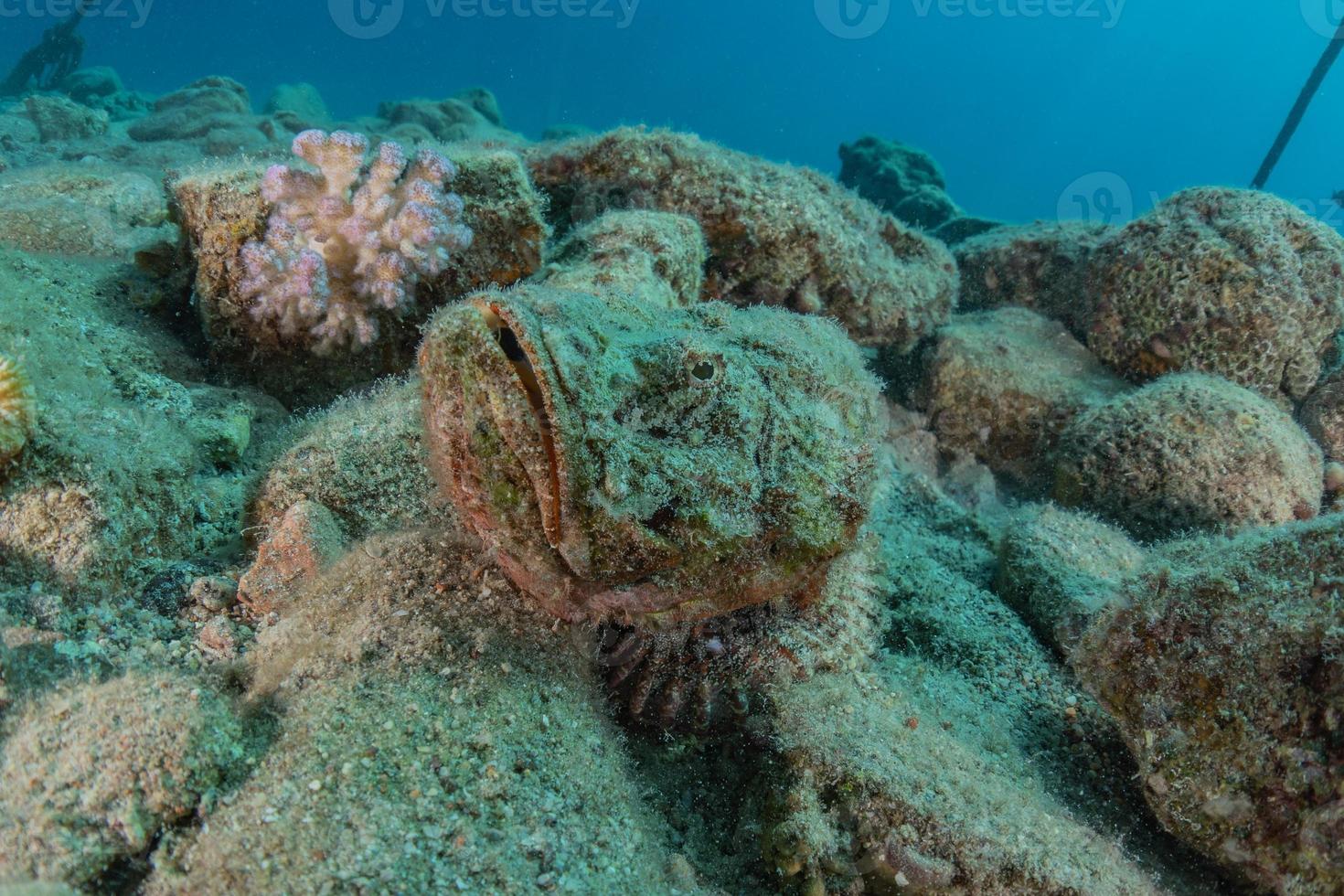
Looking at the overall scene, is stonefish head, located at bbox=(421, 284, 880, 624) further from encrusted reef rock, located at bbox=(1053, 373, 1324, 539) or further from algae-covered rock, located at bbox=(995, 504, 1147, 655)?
encrusted reef rock, located at bbox=(1053, 373, 1324, 539)

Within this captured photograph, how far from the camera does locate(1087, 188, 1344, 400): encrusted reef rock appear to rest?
6.90m

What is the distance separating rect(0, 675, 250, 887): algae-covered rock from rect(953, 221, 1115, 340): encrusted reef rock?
29.3 feet

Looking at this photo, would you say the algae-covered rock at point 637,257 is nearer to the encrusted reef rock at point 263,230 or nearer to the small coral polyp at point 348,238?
the encrusted reef rock at point 263,230

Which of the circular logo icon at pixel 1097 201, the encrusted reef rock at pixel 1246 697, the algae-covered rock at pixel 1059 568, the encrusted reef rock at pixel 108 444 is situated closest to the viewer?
the encrusted reef rock at pixel 1246 697

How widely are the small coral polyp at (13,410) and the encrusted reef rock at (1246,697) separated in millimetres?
4555

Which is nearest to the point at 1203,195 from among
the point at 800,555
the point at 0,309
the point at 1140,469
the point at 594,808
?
the point at 1140,469

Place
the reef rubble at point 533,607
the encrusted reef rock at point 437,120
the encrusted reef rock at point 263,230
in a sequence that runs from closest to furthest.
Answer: the reef rubble at point 533,607
the encrusted reef rock at point 263,230
the encrusted reef rock at point 437,120

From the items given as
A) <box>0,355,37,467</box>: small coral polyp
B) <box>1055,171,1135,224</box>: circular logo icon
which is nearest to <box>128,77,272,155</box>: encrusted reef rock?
<box>0,355,37,467</box>: small coral polyp

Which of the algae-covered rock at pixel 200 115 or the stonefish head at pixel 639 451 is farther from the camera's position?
the algae-covered rock at pixel 200 115

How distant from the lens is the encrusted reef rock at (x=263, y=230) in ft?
14.1

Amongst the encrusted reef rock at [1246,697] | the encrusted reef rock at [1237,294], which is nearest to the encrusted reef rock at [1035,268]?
the encrusted reef rock at [1237,294]

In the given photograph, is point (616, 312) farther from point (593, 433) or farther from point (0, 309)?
point (0, 309)

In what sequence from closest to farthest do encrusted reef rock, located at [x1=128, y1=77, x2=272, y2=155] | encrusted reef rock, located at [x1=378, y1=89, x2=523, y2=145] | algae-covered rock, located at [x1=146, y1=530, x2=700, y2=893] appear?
algae-covered rock, located at [x1=146, y1=530, x2=700, y2=893] < encrusted reef rock, located at [x1=128, y1=77, x2=272, y2=155] < encrusted reef rock, located at [x1=378, y1=89, x2=523, y2=145]

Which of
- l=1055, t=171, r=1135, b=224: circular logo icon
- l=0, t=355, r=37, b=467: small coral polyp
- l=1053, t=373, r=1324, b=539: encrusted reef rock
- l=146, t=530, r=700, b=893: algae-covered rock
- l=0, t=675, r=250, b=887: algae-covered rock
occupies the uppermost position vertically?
l=1055, t=171, r=1135, b=224: circular logo icon
